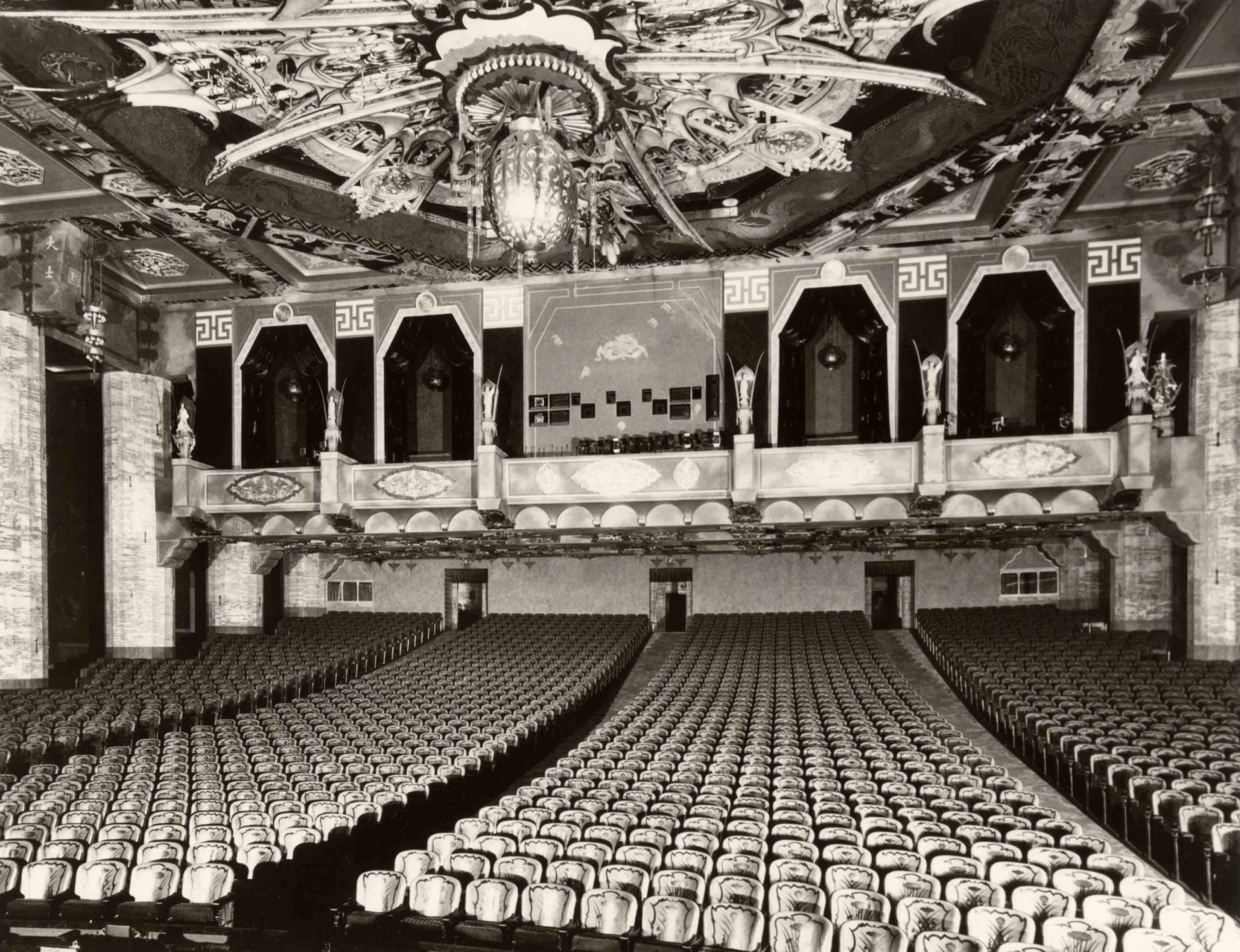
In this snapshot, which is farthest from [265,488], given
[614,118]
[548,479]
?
[614,118]

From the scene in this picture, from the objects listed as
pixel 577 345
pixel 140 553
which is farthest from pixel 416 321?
pixel 140 553

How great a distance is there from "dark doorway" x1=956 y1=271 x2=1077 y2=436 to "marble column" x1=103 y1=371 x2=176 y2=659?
14.3 metres

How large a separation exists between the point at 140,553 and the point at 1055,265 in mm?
16560

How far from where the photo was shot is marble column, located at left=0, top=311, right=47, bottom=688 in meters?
11.8

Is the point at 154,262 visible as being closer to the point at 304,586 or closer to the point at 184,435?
the point at 184,435

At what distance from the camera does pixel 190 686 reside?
1159 cm

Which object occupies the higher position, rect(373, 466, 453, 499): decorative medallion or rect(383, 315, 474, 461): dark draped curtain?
rect(383, 315, 474, 461): dark draped curtain

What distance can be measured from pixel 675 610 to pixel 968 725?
9970 millimetres

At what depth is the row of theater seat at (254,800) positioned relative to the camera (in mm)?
4586

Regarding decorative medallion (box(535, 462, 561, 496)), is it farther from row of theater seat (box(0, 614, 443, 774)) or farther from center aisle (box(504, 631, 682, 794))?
row of theater seat (box(0, 614, 443, 774))

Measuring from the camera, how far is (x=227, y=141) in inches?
405

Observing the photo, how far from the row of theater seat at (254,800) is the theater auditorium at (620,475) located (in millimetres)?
43

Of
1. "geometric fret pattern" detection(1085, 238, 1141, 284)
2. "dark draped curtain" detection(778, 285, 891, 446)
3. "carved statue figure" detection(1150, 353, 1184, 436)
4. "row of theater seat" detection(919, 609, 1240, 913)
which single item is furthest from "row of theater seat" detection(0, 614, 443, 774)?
"geometric fret pattern" detection(1085, 238, 1141, 284)

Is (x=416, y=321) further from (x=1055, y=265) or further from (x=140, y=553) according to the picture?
(x=1055, y=265)
